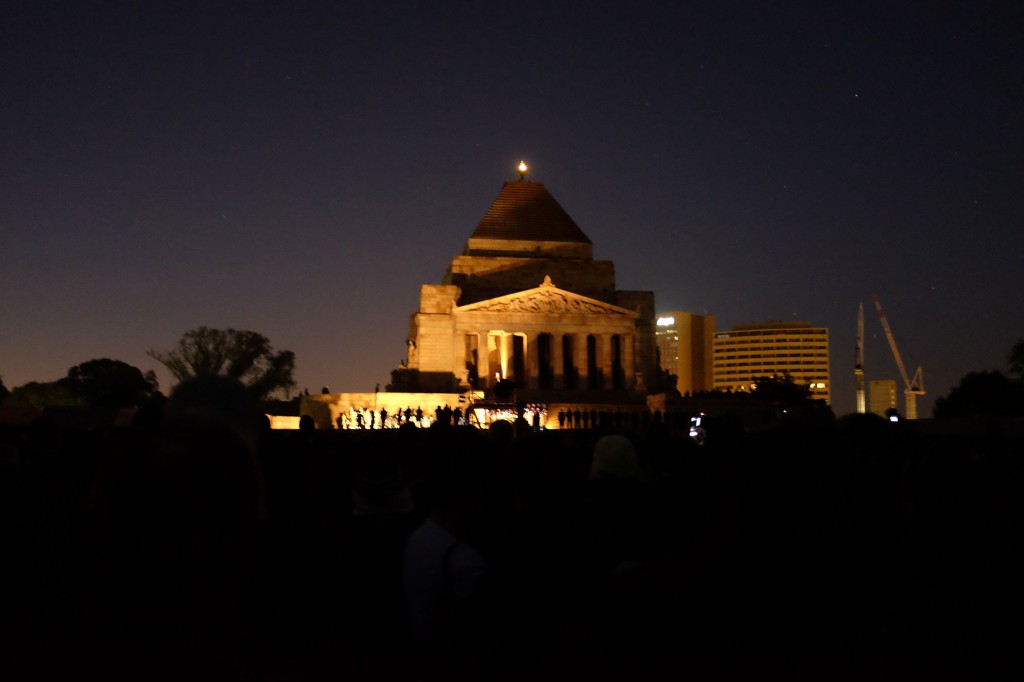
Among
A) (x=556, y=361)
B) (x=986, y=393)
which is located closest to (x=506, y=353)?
(x=556, y=361)

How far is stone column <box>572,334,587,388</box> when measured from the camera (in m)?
66.4

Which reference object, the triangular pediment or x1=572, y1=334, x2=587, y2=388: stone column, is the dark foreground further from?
x1=572, y1=334, x2=587, y2=388: stone column

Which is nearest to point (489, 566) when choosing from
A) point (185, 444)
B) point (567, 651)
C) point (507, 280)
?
point (567, 651)

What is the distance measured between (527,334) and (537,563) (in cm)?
6230

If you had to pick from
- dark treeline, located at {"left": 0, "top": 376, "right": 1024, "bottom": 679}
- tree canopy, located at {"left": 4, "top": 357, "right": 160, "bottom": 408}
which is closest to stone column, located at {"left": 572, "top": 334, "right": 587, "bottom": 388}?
tree canopy, located at {"left": 4, "top": 357, "right": 160, "bottom": 408}

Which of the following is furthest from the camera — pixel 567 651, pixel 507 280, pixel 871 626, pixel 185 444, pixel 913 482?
pixel 507 280

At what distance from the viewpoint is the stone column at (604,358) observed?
67125mm

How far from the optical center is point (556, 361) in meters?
66.3

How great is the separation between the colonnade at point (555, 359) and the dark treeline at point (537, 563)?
57515mm

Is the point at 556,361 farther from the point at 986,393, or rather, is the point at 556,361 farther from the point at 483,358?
the point at 986,393

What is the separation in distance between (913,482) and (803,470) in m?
1.54

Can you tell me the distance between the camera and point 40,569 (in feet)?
24.8

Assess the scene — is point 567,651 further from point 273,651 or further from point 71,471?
point 71,471

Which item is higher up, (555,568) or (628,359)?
(628,359)
